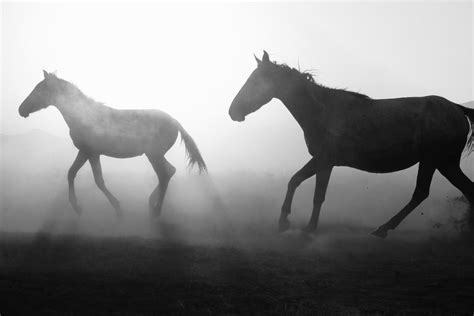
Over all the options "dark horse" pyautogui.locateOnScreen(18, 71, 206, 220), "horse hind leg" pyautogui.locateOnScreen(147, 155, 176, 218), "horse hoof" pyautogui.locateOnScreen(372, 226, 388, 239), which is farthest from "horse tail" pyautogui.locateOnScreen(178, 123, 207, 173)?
"horse hoof" pyautogui.locateOnScreen(372, 226, 388, 239)

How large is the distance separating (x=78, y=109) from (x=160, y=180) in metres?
3.02

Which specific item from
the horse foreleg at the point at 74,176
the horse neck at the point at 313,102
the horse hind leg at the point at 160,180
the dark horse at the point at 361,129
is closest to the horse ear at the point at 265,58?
the dark horse at the point at 361,129

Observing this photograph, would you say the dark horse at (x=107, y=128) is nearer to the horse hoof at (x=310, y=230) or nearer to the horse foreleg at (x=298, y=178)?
the horse foreleg at (x=298, y=178)

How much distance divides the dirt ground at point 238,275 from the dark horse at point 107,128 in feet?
10.2

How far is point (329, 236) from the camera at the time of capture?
36.9ft

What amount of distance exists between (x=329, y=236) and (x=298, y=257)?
2.15 m

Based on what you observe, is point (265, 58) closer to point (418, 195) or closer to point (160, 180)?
point (160, 180)

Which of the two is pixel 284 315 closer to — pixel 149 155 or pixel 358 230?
pixel 358 230

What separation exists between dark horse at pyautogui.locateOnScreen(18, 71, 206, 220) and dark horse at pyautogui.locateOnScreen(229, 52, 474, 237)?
9.30 feet

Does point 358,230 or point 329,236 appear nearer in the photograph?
point 329,236

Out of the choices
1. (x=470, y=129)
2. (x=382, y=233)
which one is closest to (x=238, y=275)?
(x=382, y=233)

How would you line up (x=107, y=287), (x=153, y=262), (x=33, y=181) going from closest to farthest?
(x=107, y=287) < (x=153, y=262) < (x=33, y=181)

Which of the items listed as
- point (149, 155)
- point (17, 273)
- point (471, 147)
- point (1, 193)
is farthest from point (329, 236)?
point (1, 193)

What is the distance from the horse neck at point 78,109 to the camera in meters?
13.6
